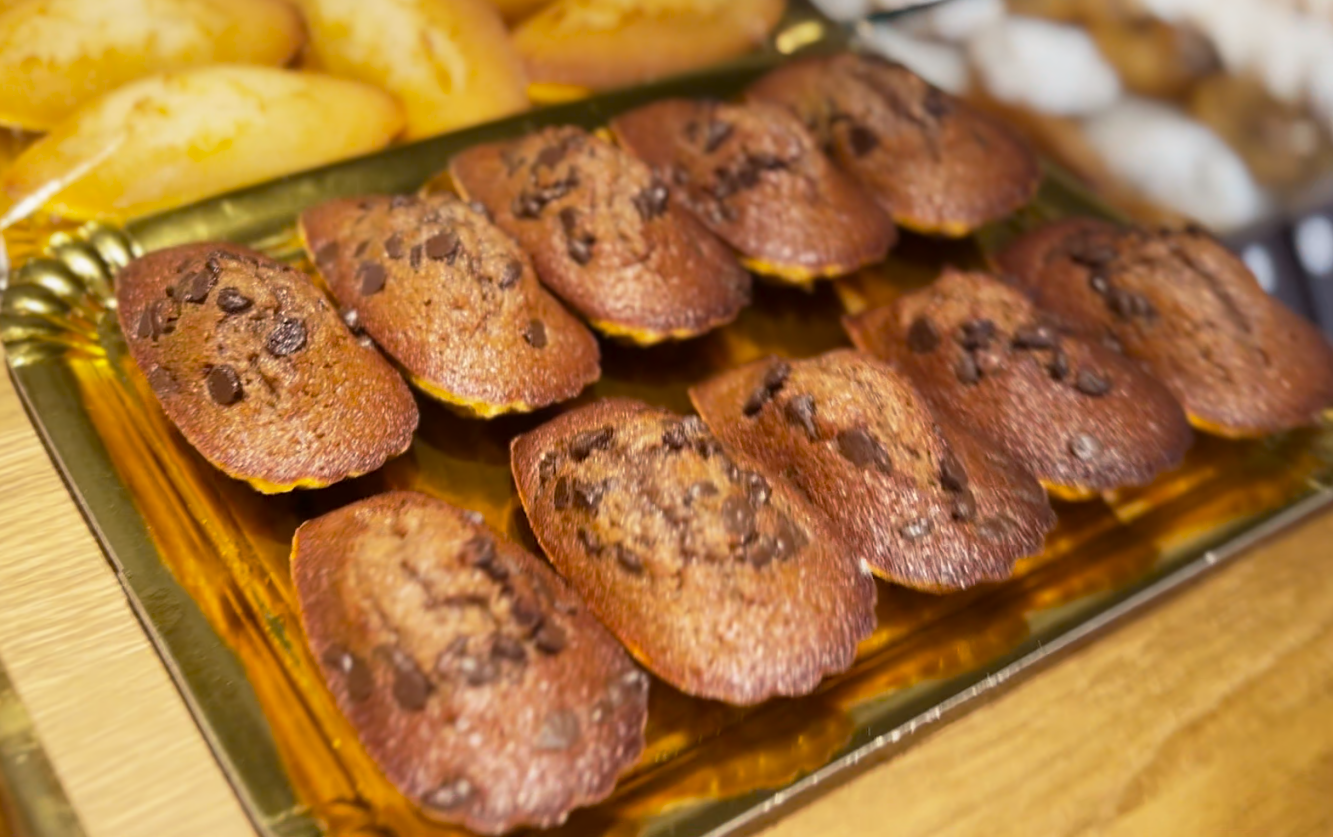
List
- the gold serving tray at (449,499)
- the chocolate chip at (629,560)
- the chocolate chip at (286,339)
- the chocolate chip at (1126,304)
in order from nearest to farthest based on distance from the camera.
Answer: the gold serving tray at (449,499) → the chocolate chip at (629,560) → the chocolate chip at (286,339) → the chocolate chip at (1126,304)

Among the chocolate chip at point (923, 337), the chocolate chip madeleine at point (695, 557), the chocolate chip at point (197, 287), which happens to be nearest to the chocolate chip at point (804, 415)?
the chocolate chip madeleine at point (695, 557)

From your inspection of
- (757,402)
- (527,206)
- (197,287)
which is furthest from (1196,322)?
(197,287)

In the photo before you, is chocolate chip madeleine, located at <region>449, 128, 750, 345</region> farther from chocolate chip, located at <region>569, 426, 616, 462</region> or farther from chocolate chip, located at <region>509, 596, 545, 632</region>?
chocolate chip, located at <region>509, 596, 545, 632</region>

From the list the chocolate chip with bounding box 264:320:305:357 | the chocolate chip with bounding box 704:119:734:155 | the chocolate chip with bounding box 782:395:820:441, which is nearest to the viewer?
the chocolate chip with bounding box 264:320:305:357

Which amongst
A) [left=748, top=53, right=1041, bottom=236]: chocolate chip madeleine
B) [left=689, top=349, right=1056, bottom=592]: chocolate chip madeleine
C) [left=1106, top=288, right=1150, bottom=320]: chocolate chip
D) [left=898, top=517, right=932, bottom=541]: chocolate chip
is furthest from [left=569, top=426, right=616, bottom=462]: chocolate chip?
[left=1106, top=288, right=1150, bottom=320]: chocolate chip

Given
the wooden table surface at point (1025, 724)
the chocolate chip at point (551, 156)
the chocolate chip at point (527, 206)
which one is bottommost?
the wooden table surface at point (1025, 724)

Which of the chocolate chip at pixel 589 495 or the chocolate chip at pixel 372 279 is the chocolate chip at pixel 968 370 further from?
the chocolate chip at pixel 372 279
